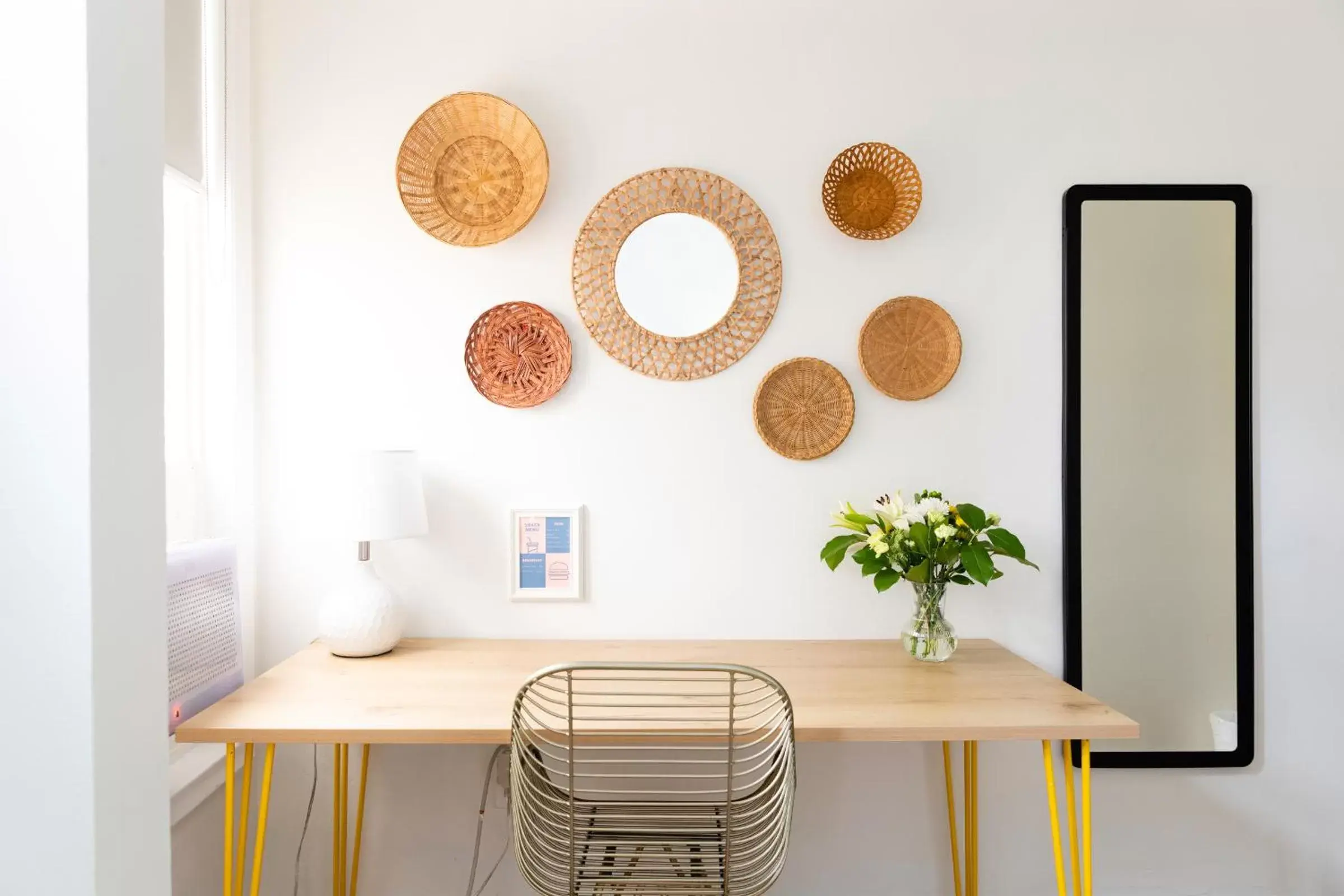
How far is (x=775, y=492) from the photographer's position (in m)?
2.11

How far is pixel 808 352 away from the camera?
2.11m

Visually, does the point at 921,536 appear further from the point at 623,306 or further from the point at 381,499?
the point at 381,499

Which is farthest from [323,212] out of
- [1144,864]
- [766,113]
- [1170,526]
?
[1144,864]

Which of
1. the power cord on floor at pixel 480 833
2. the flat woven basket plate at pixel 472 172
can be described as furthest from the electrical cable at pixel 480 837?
the flat woven basket plate at pixel 472 172

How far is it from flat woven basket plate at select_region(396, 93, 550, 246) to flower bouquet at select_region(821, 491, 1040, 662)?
3.83 feet

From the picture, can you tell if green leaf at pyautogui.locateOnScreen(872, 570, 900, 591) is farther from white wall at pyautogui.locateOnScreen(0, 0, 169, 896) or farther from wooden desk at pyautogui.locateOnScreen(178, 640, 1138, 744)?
white wall at pyautogui.locateOnScreen(0, 0, 169, 896)

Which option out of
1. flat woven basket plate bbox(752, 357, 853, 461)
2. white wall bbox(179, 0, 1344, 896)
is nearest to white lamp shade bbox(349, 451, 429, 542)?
white wall bbox(179, 0, 1344, 896)

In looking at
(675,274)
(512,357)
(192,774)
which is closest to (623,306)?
(675,274)

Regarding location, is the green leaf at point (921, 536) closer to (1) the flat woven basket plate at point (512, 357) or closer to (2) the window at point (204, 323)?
(1) the flat woven basket plate at point (512, 357)

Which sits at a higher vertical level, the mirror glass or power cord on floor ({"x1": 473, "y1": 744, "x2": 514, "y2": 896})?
the mirror glass

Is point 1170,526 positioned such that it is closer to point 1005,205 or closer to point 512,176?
point 1005,205

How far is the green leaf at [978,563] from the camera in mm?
1779

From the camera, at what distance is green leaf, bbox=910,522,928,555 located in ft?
6.01

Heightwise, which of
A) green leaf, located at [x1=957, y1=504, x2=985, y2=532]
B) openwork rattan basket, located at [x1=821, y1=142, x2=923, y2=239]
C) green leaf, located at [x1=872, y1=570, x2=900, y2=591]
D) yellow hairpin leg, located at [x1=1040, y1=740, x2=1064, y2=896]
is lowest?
yellow hairpin leg, located at [x1=1040, y1=740, x2=1064, y2=896]
